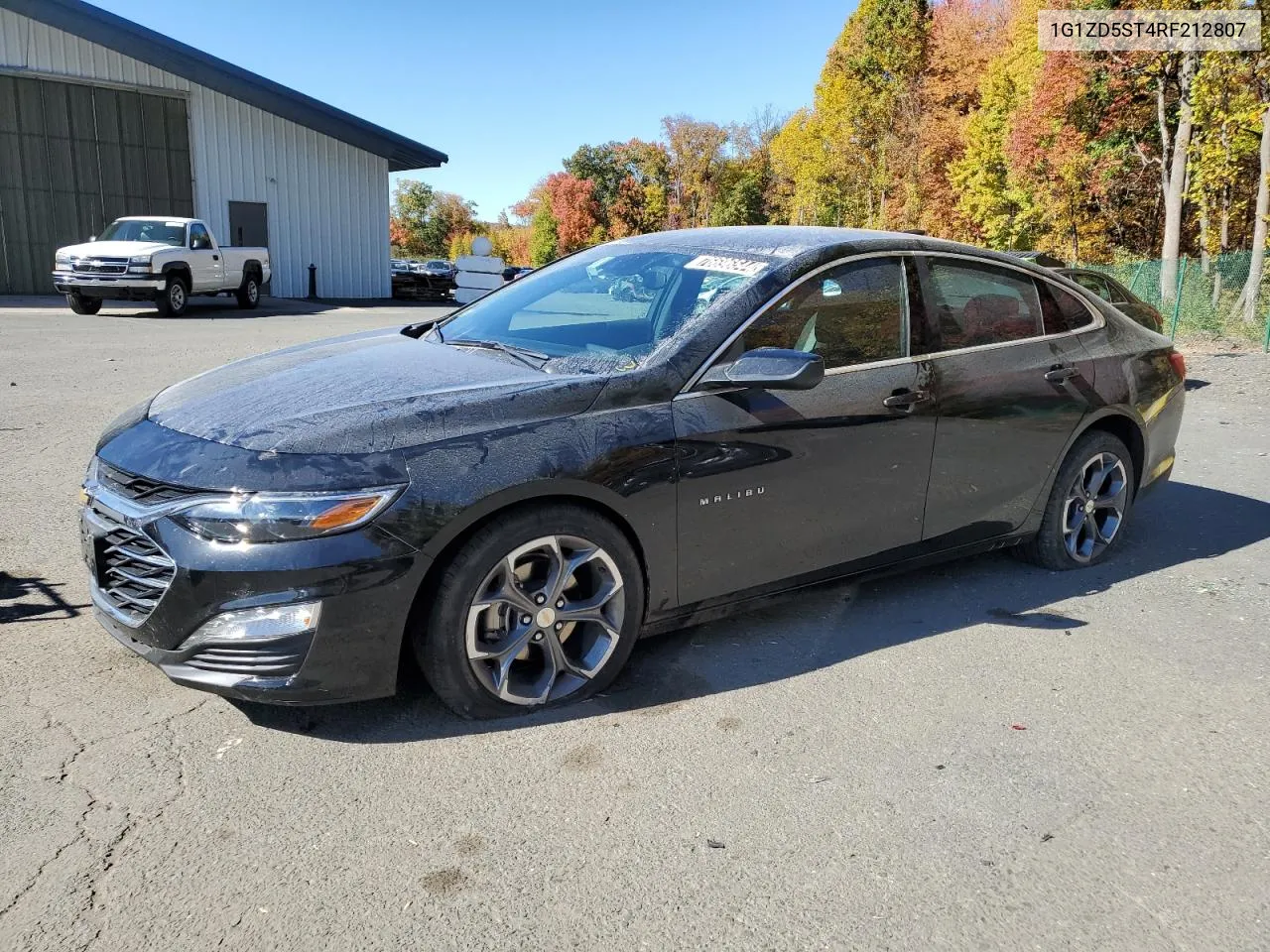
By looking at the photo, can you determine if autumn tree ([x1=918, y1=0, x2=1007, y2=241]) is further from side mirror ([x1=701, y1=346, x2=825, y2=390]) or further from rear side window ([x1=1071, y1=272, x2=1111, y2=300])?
side mirror ([x1=701, y1=346, x2=825, y2=390])

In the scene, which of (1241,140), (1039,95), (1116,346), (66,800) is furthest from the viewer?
(1039,95)

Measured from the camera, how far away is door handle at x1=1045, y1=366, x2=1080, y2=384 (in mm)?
4504

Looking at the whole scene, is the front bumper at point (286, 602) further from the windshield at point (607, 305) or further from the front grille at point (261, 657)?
the windshield at point (607, 305)

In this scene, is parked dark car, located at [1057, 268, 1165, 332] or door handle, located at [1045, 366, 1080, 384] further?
parked dark car, located at [1057, 268, 1165, 332]

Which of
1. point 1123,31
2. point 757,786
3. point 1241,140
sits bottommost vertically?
point 757,786

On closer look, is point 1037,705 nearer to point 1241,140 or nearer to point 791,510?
point 791,510

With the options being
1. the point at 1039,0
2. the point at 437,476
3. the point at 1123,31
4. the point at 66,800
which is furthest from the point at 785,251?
the point at 1039,0

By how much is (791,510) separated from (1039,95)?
30487 millimetres

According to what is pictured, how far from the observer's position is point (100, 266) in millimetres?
18812

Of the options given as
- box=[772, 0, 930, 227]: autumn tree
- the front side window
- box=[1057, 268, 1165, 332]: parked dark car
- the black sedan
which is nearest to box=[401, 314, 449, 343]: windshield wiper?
the black sedan

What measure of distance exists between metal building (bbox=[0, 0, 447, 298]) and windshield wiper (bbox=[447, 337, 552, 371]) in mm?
26263

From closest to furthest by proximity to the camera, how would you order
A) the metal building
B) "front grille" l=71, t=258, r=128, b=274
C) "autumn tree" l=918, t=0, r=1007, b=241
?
"front grille" l=71, t=258, r=128, b=274 < the metal building < "autumn tree" l=918, t=0, r=1007, b=241

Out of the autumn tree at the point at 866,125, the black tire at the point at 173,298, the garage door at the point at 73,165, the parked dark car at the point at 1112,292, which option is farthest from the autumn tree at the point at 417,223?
the parked dark car at the point at 1112,292

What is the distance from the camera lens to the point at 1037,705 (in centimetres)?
347
